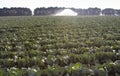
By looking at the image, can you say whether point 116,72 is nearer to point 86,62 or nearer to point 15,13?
point 86,62

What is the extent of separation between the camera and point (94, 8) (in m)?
115

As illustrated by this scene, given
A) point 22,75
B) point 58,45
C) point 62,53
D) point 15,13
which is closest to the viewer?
point 22,75

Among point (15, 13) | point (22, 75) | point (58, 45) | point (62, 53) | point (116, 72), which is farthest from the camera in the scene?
point (15, 13)

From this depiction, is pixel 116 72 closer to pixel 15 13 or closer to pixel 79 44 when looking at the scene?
pixel 79 44

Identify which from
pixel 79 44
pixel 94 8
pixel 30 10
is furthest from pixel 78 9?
pixel 79 44

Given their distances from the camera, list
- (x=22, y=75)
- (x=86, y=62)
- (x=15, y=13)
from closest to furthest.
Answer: (x=22, y=75) → (x=86, y=62) → (x=15, y=13)

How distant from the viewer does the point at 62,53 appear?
7.91 meters

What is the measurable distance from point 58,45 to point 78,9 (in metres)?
103

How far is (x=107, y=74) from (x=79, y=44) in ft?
14.7

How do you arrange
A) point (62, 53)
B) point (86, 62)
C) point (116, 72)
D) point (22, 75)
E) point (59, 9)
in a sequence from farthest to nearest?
point (59, 9) → point (62, 53) → point (86, 62) → point (116, 72) → point (22, 75)

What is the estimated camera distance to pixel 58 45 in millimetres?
9586

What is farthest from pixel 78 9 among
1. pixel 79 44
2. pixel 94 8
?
pixel 79 44

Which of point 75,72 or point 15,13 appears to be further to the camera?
point 15,13

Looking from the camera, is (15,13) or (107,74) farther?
(15,13)
